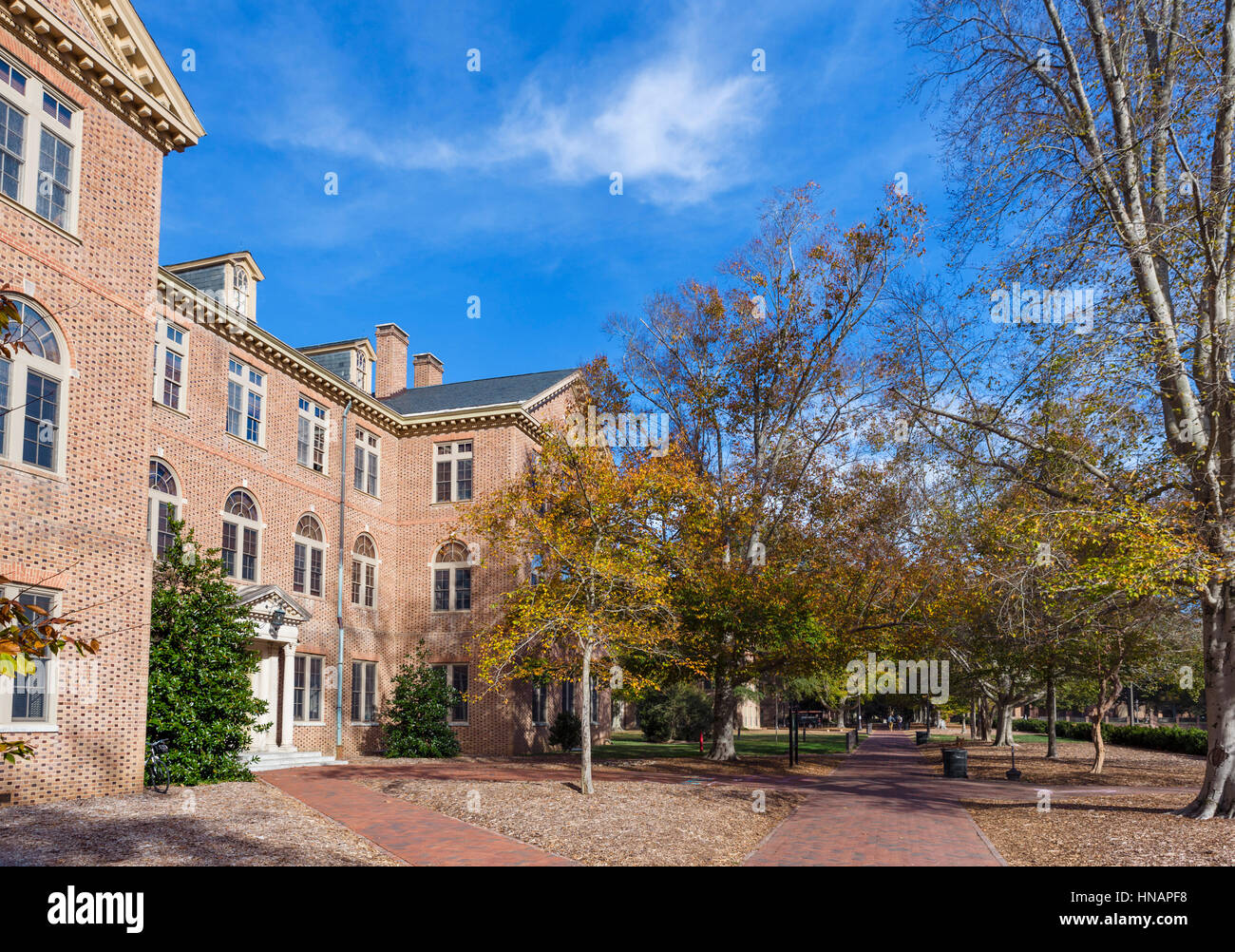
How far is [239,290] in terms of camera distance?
24.5 m

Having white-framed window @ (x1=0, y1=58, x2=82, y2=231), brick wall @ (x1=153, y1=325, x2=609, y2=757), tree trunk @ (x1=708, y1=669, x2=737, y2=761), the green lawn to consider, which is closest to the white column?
brick wall @ (x1=153, y1=325, x2=609, y2=757)

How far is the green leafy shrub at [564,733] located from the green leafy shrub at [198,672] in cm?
1341

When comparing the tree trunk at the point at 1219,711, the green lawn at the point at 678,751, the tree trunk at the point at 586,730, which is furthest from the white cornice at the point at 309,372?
the tree trunk at the point at 1219,711

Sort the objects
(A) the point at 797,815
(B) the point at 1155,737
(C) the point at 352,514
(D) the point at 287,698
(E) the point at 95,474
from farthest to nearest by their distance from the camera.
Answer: (B) the point at 1155,737
(C) the point at 352,514
(D) the point at 287,698
(A) the point at 797,815
(E) the point at 95,474

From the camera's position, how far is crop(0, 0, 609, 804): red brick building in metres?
14.0

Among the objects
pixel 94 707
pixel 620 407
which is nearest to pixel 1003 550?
pixel 620 407

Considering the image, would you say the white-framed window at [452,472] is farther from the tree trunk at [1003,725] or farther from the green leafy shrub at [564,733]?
the tree trunk at [1003,725]

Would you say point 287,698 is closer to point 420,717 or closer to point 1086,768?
point 420,717

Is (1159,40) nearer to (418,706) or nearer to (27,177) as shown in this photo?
(27,177)

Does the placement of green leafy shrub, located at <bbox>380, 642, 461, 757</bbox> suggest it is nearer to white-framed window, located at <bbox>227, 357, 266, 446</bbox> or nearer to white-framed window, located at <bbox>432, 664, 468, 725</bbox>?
white-framed window, located at <bbox>432, 664, 468, 725</bbox>

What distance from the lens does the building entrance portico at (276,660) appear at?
22750 millimetres

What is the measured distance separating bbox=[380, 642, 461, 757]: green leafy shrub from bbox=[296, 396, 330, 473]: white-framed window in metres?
7.12

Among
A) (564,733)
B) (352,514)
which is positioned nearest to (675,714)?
(564,733)

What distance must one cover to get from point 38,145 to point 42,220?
1314 mm
